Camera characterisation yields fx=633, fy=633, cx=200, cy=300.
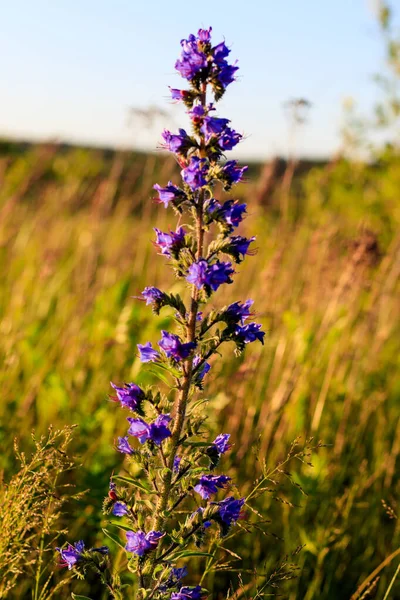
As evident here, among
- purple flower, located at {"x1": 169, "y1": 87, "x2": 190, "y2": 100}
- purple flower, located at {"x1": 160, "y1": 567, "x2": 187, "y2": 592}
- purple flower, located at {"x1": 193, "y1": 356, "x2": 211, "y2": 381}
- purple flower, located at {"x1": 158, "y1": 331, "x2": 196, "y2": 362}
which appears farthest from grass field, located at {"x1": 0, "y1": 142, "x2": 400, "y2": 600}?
purple flower, located at {"x1": 158, "y1": 331, "x2": 196, "y2": 362}

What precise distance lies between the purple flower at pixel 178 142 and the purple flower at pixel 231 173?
0.10 m

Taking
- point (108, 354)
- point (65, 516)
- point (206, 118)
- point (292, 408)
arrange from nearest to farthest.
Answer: point (206, 118)
point (65, 516)
point (292, 408)
point (108, 354)

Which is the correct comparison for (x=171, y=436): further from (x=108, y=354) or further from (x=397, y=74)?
(x=397, y=74)

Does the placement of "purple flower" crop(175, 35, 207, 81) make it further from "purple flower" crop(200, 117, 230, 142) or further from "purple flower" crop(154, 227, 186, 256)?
"purple flower" crop(154, 227, 186, 256)

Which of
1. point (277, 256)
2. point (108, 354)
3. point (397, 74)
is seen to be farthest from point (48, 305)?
point (397, 74)

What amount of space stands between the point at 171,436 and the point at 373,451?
1.99m

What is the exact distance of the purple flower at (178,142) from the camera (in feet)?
4.70

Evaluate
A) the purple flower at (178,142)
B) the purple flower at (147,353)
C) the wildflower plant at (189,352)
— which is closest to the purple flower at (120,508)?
the wildflower plant at (189,352)

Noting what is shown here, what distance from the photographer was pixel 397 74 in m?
5.78

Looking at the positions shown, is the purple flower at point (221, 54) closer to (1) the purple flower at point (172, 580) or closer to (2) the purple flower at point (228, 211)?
(2) the purple flower at point (228, 211)

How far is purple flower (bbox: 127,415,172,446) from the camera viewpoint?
4.44 ft

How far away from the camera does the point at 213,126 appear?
1387 millimetres

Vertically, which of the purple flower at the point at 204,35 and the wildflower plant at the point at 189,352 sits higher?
the purple flower at the point at 204,35

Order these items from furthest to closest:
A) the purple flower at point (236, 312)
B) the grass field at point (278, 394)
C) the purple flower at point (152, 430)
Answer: the grass field at point (278, 394) → the purple flower at point (236, 312) → the purple flower at point (152, 430)
